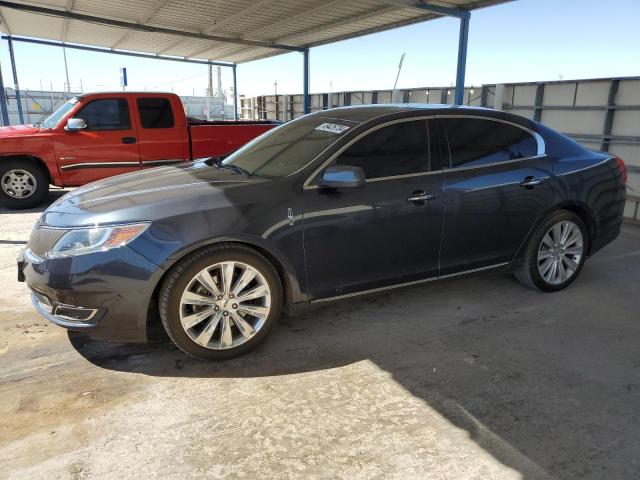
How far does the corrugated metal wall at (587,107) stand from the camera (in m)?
8.69

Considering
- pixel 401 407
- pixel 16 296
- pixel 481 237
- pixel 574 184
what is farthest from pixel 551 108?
pixel 16 296

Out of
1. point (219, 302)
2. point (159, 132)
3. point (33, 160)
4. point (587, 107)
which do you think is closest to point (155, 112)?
point (159, 132)

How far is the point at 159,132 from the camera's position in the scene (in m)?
8.13

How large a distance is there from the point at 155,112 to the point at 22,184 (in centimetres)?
238

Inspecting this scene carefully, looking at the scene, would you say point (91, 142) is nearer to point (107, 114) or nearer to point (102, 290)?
point (107, 114)

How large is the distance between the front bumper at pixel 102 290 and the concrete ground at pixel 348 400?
13.9 inches

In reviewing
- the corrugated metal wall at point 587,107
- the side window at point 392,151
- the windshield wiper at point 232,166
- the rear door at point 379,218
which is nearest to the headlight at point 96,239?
the windshield wiper at point 232,166

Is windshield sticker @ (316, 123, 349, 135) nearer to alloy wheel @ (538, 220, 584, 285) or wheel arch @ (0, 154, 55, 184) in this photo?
alloy wheel @ (538, 220, 584, 285)

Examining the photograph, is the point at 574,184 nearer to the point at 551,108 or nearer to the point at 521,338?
the point at 521,338

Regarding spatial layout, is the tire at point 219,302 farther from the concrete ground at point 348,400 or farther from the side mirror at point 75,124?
the side mirror at point 75,124

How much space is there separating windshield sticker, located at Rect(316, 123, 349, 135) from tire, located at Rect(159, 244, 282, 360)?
1155mm

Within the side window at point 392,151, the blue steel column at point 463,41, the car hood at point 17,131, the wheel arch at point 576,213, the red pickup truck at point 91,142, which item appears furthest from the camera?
the blue steel column at point 463,41

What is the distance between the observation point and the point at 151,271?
9.17 ft

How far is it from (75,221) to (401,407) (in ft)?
7.36
